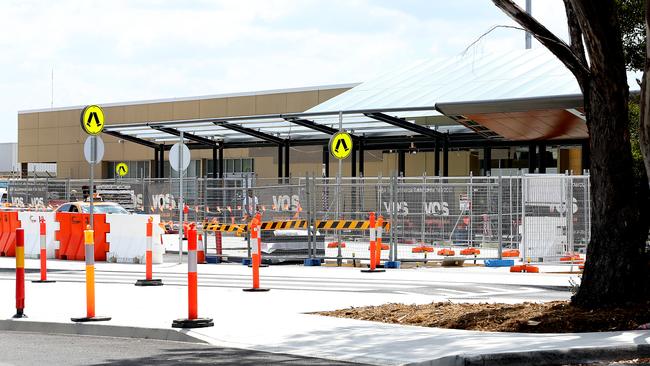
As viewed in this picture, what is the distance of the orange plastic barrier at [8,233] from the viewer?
31906 millimetres

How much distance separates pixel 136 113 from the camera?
6625 centimetres

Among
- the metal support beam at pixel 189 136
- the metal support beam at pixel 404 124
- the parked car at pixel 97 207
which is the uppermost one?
the metal support beam at pixel 189 136

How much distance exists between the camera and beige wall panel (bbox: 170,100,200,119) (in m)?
62.9

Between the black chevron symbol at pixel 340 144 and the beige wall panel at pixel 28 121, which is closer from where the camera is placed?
the black chevron symbol at pixel 340 144

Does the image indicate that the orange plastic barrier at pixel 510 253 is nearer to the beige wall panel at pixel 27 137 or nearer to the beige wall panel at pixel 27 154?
the beige wall panel at pixel 27 154

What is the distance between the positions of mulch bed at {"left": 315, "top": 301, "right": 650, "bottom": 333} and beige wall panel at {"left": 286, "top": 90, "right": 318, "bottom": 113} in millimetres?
41362

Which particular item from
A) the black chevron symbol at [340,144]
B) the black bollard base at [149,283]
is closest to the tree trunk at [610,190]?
the black bollard base at [149,283]

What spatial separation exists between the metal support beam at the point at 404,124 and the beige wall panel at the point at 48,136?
39.4 meters

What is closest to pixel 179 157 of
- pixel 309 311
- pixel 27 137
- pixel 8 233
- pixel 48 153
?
pixel 8 233

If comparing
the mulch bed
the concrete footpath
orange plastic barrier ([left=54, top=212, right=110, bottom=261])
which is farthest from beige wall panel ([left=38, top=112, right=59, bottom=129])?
the mulch bed

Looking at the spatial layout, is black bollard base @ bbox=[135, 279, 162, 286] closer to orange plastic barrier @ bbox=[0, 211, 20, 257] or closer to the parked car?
orange plastic barrier @ bbox=[0, 211, 20, 257]

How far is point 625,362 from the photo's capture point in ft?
34.4

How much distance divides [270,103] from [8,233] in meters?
27.8

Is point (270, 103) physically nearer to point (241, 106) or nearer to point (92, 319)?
point (241, 106)
